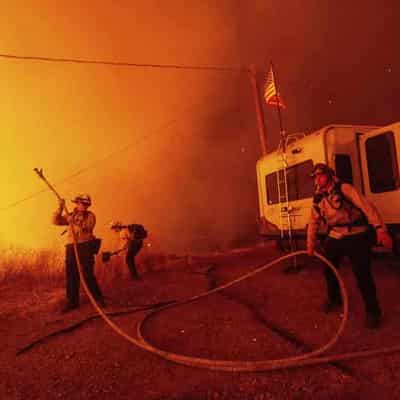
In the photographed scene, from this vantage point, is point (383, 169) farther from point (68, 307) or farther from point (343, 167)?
point (68, 307)

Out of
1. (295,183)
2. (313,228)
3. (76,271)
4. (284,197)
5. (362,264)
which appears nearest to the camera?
(362,264)

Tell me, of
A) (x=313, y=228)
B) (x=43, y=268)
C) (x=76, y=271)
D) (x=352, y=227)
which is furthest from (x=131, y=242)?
(x=352, y=227)

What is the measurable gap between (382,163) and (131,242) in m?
5.78

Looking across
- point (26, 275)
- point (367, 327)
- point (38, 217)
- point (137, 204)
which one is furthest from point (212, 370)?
point (137, 204)

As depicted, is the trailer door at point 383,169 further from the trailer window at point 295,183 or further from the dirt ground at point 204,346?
the dirt ground at point 204,346

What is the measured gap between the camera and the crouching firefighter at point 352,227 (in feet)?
9.29

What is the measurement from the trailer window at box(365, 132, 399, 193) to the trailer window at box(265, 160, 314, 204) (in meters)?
1.05

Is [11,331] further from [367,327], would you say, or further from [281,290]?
[367,327]

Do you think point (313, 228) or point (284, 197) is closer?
point (313, 228)

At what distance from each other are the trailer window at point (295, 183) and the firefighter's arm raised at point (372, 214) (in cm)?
275

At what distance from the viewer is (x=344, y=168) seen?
508cm

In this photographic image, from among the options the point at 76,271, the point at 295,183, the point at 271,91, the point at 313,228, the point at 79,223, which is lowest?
the point at 76,271

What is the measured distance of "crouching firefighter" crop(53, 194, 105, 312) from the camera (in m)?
4.34

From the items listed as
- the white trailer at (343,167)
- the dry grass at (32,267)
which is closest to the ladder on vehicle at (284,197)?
the white trailer at (343,167)
